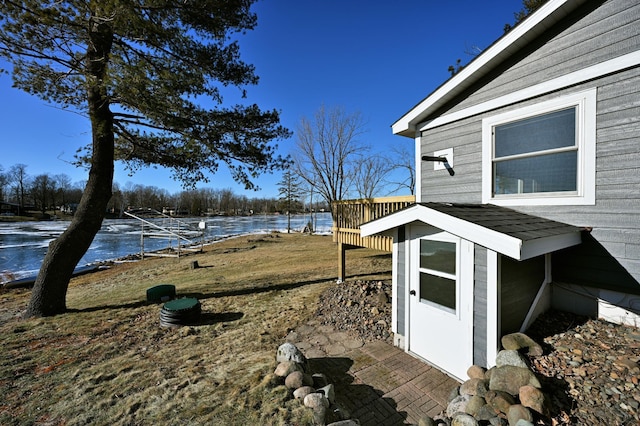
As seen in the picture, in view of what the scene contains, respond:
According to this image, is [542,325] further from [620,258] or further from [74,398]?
[74,398]

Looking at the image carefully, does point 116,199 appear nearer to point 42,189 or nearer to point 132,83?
point 42,189

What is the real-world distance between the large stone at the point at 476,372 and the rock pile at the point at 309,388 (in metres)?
1.61

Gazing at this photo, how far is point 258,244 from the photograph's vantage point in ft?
67.1

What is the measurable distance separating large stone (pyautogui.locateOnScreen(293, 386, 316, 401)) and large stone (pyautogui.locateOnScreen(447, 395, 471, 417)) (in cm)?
151

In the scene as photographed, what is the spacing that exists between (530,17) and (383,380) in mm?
5432

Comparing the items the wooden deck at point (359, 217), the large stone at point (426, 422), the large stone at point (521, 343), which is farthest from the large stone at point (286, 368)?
the wooden deck at point (359, 217)

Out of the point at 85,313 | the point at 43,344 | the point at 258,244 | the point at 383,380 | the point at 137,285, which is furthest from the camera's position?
the point at 258,244

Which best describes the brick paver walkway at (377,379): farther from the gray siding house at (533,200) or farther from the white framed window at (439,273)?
the white framed window at (439,273)

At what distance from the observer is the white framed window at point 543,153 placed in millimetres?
3262

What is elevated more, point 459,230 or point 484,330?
point 459,230

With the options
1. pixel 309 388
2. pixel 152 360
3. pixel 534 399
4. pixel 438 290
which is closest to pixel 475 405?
pixel 534 399

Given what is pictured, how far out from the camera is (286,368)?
3443 millimetres

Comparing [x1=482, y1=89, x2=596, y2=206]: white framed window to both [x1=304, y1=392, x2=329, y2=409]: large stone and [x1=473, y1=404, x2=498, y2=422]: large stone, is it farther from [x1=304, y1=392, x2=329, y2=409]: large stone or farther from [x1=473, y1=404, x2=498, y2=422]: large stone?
[x1=304, y1=392, x2=329, y2=409]: large stone

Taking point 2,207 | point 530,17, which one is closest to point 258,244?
point 530,17
